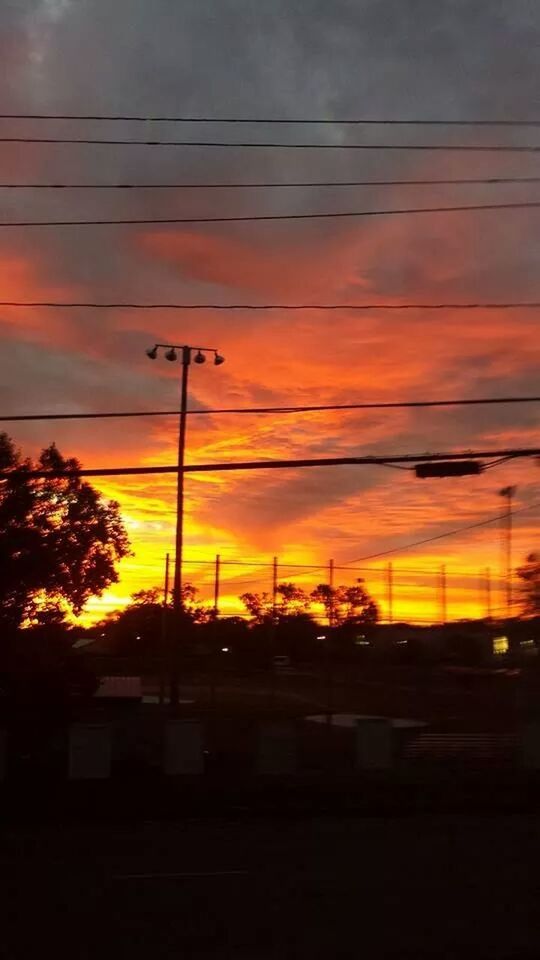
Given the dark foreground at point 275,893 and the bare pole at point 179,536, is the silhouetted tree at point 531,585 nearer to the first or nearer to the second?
the bare pole at point 179,536

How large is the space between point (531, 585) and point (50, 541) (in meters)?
22.6

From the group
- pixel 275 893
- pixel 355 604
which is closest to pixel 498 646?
pixel 355 604

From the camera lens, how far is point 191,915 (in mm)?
8820

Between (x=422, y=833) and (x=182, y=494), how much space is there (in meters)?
19.5

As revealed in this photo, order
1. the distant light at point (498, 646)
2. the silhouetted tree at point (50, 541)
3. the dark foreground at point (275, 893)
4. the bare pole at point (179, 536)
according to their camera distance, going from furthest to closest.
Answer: the distant light at point (498, 646)
the bare pole at point (179, 536)
the silhouetted tree at point (50, 541)
the dark foreground at point (275, 893)

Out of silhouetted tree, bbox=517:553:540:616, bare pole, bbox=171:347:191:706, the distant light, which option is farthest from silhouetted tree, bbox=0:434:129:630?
the distant light

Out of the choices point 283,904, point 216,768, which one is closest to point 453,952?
point 283,904

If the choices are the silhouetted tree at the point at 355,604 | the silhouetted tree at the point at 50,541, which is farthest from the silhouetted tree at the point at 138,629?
the silhouetted tree at the point at 50,541

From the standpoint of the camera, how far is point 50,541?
23156 mm

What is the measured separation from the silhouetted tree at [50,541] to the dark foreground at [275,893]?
25.8ft

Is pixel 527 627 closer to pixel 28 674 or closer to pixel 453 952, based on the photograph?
pixel 28 674

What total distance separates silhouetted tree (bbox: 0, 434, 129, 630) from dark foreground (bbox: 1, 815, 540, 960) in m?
7.86

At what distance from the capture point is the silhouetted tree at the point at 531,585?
40.2 m

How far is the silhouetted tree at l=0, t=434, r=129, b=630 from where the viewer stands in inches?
877
